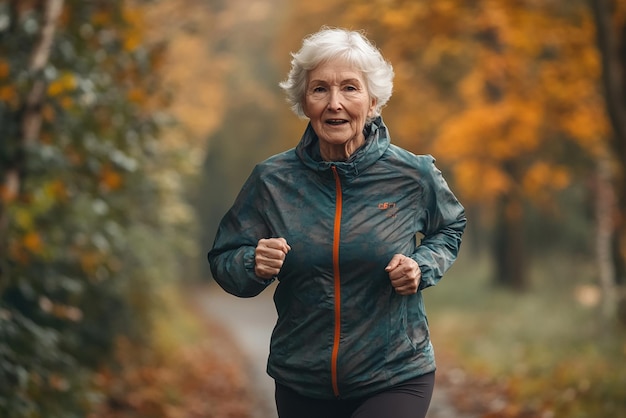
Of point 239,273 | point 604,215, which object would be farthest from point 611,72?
point 604,215

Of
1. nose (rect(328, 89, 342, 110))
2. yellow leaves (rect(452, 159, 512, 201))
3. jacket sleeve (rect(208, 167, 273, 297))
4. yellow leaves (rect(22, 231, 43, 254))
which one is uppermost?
yellow leaves (rect(452, 159, 512, 201))

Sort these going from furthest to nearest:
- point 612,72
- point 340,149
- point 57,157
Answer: point 612,72 < point 57,157 < point 340,149

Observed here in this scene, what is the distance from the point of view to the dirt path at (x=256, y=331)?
33.8 ft

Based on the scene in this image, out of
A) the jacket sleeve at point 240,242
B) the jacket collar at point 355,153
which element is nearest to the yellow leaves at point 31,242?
the jacket sleeve at point 240,242

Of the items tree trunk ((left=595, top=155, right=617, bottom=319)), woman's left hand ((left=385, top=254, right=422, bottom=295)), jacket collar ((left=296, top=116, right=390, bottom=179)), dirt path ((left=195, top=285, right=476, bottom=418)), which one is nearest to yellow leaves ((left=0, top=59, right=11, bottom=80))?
jacket collar ((left=296, top=116, right=390, bottom=179))

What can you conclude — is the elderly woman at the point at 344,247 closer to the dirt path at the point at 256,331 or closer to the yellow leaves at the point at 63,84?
the yellow leaves at the point at 63,84

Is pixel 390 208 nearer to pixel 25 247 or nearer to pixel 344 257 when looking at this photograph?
pixel 344 257

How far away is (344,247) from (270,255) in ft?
0.85

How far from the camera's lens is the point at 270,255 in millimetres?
3262

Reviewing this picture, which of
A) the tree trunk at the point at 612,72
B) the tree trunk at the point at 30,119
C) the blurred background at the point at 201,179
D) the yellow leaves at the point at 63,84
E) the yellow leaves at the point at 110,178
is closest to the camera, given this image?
the yellow leaves at the point at 63,84

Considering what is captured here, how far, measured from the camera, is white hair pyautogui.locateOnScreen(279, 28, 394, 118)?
338 cm

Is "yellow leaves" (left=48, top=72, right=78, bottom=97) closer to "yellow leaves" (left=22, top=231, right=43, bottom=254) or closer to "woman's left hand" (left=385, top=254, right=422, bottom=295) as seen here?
"yellow leaves" (left=22, top=231, right=43, bottom=254)

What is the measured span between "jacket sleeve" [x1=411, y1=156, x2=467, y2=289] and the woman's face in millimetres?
313

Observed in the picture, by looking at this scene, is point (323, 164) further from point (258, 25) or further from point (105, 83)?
point (258, 25)
